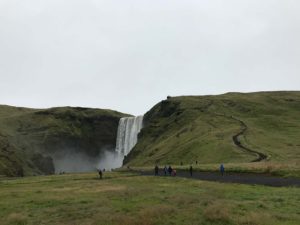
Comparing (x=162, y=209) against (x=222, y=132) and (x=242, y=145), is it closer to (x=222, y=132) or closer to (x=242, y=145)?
(x=242, y=145)

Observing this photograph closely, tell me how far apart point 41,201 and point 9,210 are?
5.12 meters

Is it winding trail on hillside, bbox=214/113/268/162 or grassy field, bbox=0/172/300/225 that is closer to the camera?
grassy field, bbox=0/172/300/225

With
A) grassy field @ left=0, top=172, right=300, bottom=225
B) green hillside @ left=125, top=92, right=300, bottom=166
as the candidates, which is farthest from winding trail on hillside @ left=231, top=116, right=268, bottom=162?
grassy field @ left=0, top=172, right=300, bottom=225

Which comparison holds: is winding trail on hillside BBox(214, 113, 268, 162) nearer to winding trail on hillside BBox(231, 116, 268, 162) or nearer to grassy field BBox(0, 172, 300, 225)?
winding trail on hillside BBox(231, 116, 268, 162)

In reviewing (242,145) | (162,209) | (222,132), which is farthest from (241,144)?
(162,209)

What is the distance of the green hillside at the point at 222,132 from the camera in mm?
104812

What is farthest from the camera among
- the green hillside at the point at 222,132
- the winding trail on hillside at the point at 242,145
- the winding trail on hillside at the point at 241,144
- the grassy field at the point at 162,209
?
the green hillside at the point at 222,132

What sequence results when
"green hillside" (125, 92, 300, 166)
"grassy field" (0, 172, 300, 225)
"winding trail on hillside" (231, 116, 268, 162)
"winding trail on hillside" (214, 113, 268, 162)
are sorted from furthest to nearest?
"green hillside" (125, 92, 300, 166) < "winding trail on hillside" (214, 113, 268, 162) < "winding trail on hillside" (231, 116, 268, 162) < "grassy field" (0, 172, 300, 225)

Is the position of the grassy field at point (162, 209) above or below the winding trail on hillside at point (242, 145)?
below

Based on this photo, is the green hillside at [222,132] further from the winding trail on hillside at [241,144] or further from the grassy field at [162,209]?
the grassy field at [162,209]

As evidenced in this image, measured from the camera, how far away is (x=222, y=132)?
13350cm

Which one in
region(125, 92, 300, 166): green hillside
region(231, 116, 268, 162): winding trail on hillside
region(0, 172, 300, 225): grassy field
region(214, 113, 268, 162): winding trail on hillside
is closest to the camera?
region(0, 172, 300, 225): grassy field

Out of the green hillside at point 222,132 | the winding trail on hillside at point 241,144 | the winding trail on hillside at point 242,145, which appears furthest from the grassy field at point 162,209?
the winding trail on hillside at point 241,144

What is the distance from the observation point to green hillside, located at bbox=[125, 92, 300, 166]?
10481 centimetres
